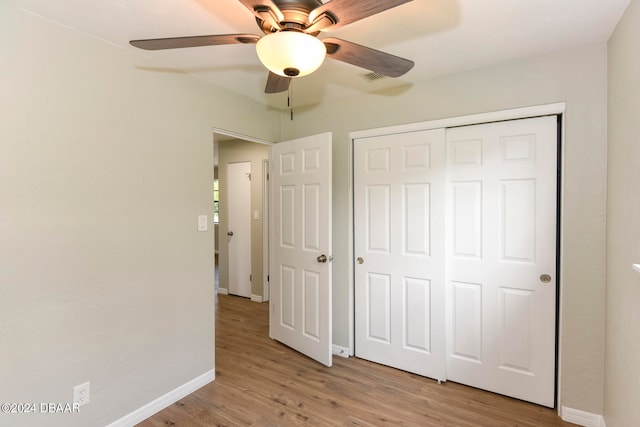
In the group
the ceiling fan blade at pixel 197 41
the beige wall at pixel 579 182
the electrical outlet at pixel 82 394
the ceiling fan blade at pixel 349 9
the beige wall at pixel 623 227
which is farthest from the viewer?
the beige wall at pixel 579 182

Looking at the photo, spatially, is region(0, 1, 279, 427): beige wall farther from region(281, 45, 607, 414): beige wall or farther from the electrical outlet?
region(281, 45, 607, 414): beige wall

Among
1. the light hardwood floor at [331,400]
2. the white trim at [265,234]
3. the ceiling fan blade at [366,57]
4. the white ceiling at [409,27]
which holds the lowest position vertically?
the light hardwood floor at [331,400]

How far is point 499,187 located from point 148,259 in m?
2.46

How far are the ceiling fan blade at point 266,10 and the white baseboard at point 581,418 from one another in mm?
2733

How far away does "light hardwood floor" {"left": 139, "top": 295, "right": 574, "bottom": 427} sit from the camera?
203 centimetres

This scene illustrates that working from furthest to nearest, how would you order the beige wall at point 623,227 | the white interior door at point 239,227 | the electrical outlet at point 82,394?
1. the white interior door at point 239,227
2. the electrical outlet at point 82,394
3. the beige wall at point 623,227

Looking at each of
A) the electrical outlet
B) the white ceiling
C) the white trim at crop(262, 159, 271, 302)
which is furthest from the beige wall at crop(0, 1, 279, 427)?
the white trim at crop(262, 159, 271, 302)

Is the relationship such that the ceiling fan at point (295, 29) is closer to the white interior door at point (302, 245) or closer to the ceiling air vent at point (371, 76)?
the ceiling air vent at point (371, 76)

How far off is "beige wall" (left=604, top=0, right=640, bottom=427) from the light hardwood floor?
601mm

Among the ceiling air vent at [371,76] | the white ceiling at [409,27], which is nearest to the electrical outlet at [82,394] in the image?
the white ceiling at [409,27]

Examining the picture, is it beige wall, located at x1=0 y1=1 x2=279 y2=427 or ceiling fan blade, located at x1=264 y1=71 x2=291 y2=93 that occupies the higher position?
ceiling fan blade, located at x1=264 y1=71 x2=291 y2=93

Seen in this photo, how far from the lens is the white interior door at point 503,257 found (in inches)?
83.4

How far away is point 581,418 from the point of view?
6.44 ft

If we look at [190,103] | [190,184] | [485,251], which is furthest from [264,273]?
[485,251]
